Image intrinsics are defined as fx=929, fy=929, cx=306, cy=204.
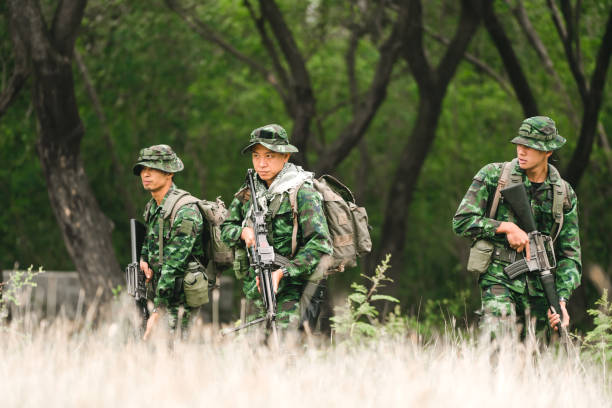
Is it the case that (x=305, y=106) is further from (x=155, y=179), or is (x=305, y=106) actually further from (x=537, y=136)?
(x=537, y=136)

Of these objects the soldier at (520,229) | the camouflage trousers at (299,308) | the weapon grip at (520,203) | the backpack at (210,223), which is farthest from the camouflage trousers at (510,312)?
the backpack at (210,223)

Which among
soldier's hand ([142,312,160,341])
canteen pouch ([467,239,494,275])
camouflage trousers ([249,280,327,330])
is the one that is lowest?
soldier's hand ([142,312,160,341])

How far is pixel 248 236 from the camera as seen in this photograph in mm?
5840

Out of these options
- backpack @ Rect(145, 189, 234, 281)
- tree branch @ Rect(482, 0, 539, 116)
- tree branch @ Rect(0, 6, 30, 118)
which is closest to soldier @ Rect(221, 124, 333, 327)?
backpack @ Rect(145, 189, 234, 281)

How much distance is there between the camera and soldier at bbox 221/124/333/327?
5766 mm

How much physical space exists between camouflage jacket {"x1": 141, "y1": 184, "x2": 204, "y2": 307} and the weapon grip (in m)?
2.09

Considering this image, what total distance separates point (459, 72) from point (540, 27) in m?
5.88

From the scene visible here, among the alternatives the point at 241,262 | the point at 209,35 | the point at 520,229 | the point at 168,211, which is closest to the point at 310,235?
the point at 241,262

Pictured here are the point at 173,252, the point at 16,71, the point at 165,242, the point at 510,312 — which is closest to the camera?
the point at 510,312

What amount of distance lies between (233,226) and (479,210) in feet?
5.32

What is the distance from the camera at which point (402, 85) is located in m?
23.9

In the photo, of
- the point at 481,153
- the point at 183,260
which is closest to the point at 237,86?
the point at 481,153

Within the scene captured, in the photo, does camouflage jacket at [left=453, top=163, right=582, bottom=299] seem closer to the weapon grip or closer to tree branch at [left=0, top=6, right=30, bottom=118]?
the weapon grip

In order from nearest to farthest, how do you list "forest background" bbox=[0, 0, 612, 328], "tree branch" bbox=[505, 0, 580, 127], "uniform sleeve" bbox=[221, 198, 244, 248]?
1. "uniform sleeve" bbox=[221, 198, 244, 248]
2. "forest background" bbox=[0, 0, 612, 328]
3. "tree branch" bbox=[505, 0, 580, 127]
